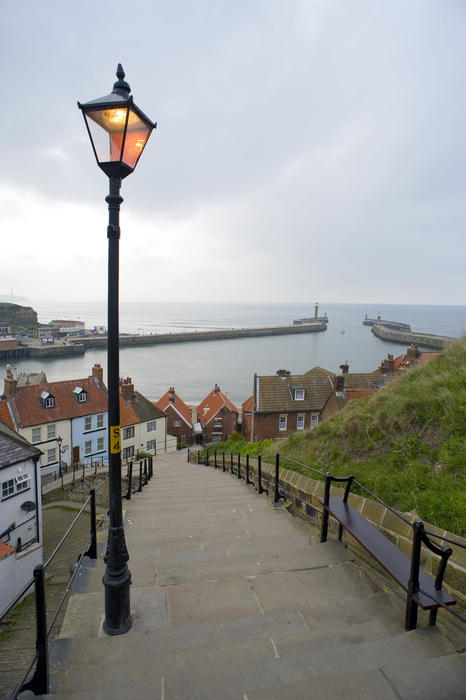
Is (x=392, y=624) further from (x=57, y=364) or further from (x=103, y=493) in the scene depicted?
(x=57, y=364)

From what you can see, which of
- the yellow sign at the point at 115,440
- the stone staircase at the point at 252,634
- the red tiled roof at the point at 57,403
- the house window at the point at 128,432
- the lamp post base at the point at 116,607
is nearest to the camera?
the stone staircase at the point at 252,634

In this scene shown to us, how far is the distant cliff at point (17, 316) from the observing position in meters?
150

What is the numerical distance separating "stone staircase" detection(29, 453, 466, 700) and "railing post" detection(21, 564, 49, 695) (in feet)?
0.36

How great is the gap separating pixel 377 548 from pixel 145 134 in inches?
173

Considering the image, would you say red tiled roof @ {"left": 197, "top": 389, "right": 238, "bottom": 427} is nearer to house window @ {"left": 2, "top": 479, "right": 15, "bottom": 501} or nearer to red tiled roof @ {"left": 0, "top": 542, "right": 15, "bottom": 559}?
house window @ {"left": 2, "top": 479, "right": 15, "bottom": 501}

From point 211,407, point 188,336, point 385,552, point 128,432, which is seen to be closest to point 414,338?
point 188,336

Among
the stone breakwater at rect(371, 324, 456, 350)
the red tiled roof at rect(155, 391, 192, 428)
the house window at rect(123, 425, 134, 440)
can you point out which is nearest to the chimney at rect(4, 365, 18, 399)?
the house window at rect(123, 425, 134, 440)

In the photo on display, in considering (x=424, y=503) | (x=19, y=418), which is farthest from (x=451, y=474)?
(x=19, y=418)

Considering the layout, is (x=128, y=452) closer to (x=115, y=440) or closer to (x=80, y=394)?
(x=80, y=394)

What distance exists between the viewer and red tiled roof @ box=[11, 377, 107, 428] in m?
25.8

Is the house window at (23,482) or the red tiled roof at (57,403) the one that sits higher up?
the red tiled roof at (57,403)

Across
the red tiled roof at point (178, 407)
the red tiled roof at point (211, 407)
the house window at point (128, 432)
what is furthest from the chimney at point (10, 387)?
the red tiled roof at point (211, 407)

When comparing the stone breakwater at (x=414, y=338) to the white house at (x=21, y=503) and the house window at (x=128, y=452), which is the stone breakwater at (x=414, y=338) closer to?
the house window at (x=128, y=452)

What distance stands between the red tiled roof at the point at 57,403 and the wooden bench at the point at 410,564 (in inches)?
1035
